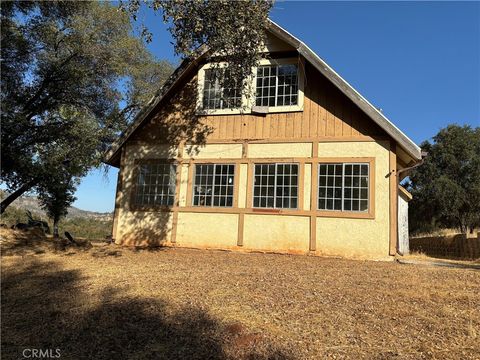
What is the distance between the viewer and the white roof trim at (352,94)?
1127 centimetres

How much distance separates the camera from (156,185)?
1405cm

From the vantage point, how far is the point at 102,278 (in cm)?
848

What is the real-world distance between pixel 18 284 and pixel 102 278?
171cm

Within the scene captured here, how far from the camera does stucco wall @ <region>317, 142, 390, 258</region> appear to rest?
11508 mm

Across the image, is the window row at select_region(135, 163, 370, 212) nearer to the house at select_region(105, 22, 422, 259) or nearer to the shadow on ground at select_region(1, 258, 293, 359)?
the house at select_region(105, 22, 422, 259)

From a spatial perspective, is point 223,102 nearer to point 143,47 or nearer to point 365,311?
point 143,47

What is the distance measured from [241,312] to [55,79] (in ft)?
37.5

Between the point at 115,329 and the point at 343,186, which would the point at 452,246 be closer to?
the point at 343,186

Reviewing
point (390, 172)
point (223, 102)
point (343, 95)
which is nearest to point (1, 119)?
point (223, 102)

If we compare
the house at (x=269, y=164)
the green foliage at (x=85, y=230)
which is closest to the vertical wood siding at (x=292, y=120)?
the house at (x=269, y=164)

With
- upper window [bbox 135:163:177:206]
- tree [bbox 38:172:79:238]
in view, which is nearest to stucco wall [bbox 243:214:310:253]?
upper window [bbox 135:163:177:206]

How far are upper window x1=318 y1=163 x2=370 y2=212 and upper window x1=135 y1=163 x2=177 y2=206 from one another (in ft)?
16.4

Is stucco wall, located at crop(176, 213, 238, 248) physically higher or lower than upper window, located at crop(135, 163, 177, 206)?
lower

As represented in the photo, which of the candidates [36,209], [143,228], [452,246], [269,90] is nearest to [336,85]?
[269,90]
